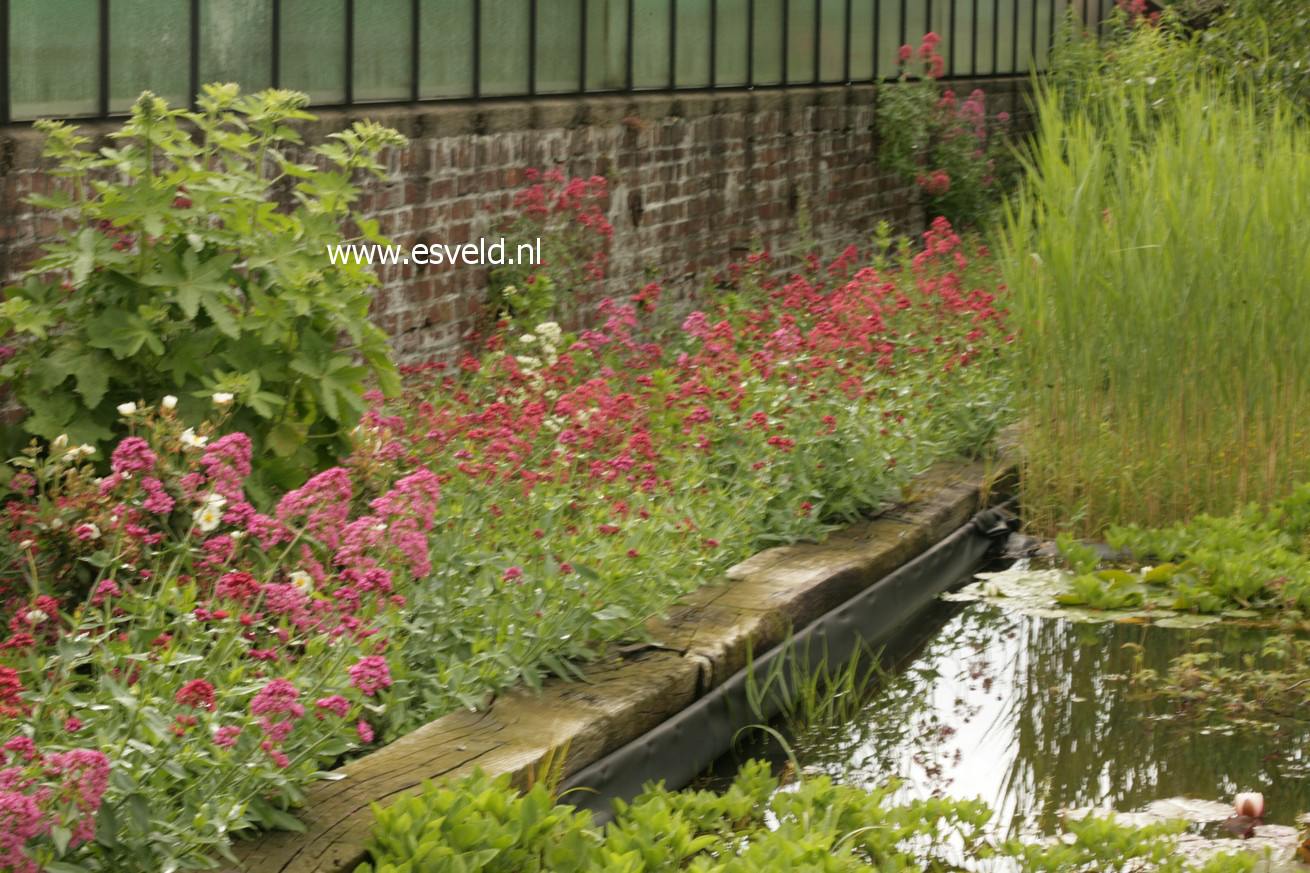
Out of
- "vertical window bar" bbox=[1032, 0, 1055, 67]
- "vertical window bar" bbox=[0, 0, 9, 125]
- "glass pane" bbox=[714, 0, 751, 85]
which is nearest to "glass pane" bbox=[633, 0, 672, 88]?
"glass pane" bbox=[714, 0, 751, 85]

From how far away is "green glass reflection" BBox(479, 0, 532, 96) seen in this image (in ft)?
26.7

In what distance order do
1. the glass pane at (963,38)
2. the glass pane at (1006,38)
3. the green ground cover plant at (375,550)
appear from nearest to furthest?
the green ground cover plant at (375,550)
the glass pane at (963,38)
the glass pane at (1006,38)

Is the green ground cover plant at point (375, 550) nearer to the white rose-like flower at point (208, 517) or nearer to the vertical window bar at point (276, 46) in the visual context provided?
the white rose-like flower at point (208, 517)

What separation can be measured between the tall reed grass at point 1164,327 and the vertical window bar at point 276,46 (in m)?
3.20

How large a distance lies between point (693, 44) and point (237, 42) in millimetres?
4062

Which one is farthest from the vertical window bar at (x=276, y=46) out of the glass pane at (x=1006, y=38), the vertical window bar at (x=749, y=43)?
the glass pane at (x=1006, y=38)

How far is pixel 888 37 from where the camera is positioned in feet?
41.5

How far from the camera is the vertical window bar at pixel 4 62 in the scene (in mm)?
5430

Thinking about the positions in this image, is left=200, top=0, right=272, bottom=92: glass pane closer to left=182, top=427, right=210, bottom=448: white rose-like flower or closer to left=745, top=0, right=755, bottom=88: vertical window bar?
left=182, top=427, right=210, bottom=448: white rose-like flower

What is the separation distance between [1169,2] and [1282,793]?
1526 centimetres

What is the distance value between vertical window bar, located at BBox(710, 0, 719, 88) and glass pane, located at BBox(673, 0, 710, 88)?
4 cm

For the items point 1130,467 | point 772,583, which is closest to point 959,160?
point 1130,467

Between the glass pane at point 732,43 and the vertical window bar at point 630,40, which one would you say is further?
the glass pane at point 732,43

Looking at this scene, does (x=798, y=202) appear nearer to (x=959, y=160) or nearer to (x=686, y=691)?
(x=959, y=160)
